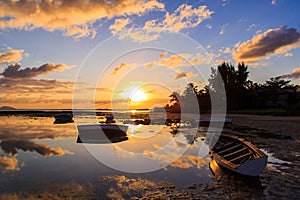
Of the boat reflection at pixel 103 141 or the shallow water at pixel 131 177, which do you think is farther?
the boat reflection at pixel 103 141

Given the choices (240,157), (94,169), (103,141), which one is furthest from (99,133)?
(240,157)

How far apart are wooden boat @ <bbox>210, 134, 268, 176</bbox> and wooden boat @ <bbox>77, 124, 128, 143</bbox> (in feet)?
32.7

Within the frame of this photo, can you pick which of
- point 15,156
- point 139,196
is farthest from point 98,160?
point 139,196

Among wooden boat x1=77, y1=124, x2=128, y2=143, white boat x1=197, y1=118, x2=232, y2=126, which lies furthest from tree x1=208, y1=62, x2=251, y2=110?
wooden boat x1=77, y1=124, x2=128, y2=143

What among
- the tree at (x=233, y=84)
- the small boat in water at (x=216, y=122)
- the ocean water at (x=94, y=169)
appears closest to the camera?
the ocean water at (x=94, y=169)

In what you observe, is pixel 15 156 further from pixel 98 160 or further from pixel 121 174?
pixel 121 174

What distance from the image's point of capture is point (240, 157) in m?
10.7

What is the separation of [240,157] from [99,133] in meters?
13.3

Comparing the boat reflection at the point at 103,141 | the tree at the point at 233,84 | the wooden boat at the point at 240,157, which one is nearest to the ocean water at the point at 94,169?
the wooden boat at the point at 240,157

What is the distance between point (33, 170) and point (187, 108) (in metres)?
88.2

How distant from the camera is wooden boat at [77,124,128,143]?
20.3 meters

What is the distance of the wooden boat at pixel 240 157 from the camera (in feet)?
29.7

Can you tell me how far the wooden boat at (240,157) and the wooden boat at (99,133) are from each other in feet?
32.7

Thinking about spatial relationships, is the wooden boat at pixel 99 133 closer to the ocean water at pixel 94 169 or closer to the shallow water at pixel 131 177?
the ocean water at pixel 94 169
